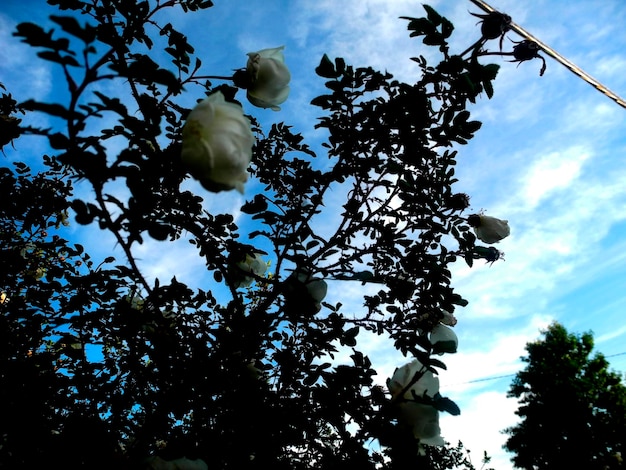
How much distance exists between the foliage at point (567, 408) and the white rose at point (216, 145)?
25.4 metres

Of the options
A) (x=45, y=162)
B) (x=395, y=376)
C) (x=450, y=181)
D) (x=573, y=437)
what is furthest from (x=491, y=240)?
(x=573, y=437)

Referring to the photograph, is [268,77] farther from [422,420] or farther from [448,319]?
[448,319]

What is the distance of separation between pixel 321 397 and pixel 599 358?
2705 centimetres

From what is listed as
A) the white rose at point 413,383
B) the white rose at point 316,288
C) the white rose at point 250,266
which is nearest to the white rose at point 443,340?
the white rose at point 413,383

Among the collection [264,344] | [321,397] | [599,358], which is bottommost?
[321,397]

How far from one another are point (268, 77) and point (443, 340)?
4.34 feet

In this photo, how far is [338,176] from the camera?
2.20 meters

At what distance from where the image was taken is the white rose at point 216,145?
0.99 metres

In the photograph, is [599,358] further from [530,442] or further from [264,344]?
[264,344]

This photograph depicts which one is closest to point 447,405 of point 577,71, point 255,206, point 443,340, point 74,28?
point 443,340

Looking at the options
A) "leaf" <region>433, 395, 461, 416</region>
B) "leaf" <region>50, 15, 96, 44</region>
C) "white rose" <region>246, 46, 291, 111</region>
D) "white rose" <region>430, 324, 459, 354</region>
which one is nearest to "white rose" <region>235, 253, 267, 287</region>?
"white rose" <region>246, 46, 291, 111</region>

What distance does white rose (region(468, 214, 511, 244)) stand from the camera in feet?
6.89

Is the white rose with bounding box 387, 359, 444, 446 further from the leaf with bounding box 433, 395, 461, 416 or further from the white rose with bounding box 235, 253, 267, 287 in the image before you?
the white rose with bounding box 235, 253, 267, 287

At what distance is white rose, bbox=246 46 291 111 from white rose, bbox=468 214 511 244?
4.43 feet
